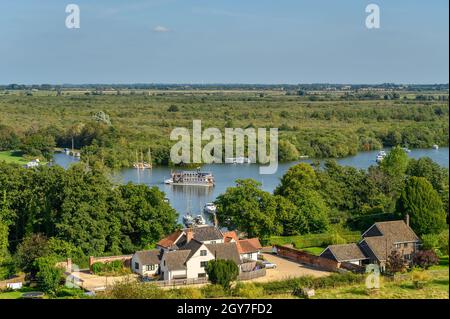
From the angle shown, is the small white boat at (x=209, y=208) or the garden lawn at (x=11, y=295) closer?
the garden lawn at (x=11, y=295)

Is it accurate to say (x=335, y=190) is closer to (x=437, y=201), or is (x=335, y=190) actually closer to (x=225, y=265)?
(x=437, y=201)

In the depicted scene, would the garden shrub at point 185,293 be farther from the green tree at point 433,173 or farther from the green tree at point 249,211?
the green tree at point 433,173

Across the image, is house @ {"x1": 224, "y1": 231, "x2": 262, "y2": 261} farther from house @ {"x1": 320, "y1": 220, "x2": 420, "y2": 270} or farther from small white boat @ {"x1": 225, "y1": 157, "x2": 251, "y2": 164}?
small white boat @ {"x1": 225, "y1": 157, "x2": 251, "y2": 164}

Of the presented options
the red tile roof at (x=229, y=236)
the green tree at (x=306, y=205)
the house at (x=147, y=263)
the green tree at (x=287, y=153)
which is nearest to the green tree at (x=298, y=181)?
the green tree at (x=306, y=205)

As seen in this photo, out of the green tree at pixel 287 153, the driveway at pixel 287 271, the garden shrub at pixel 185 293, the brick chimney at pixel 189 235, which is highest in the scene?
the green tree at pixel 287 153

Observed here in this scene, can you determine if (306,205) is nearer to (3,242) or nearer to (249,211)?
(249,211)

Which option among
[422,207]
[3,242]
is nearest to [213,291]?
[3,242]
